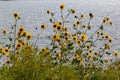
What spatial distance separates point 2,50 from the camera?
6.98 m

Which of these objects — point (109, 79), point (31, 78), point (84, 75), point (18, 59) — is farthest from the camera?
point (84, 75)

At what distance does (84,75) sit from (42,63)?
127cm

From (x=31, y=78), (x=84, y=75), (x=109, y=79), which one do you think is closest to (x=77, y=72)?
(x=84, y=75)

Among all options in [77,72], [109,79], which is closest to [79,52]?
[77,72]

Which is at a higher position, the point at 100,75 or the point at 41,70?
the point at 41,70

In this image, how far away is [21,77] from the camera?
5.98 m

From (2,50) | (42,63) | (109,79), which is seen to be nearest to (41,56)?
(42,63)

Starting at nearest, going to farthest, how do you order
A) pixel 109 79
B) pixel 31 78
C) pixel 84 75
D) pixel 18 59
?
pixel 31 78 < pixel 18 59 < pixel 109 79 < pixel 84 75

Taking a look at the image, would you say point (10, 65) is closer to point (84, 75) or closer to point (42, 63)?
point (42, 63)

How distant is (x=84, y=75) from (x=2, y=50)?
1633 mm

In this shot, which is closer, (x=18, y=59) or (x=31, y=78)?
(x=31, y=78)

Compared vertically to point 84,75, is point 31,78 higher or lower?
higher

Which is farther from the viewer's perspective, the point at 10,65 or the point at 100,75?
the point at 100,75

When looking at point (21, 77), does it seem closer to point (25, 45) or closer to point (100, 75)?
point (25, 45)
